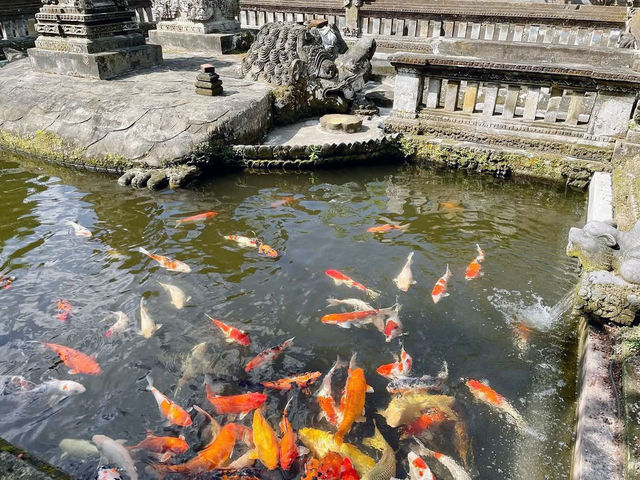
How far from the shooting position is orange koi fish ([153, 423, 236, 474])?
13.2 feet

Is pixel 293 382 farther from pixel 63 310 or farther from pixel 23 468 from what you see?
pixel 63 310

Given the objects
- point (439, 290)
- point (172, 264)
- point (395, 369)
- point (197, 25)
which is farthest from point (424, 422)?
point (197, 25)

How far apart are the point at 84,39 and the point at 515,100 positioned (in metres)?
10.6

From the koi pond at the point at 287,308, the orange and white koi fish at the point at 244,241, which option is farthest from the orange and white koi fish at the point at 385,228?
the orange and white koi fish at the point at 244,241

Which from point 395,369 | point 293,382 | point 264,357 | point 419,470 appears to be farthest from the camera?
point 264,357

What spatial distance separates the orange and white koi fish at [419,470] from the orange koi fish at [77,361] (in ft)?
11.4

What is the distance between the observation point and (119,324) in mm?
5707

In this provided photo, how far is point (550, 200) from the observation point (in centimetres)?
873

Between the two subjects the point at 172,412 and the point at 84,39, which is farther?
the point at 84,39

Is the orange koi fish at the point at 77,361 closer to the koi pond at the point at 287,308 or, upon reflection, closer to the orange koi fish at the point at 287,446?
the koi pond at the point at 287,308

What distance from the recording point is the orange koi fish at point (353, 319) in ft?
18.8

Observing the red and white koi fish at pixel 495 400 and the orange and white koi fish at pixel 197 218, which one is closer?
the red and white koi fish at pixel 495 400

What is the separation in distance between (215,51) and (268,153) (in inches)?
318

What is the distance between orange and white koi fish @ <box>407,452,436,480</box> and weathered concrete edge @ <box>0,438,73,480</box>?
8.80ft
